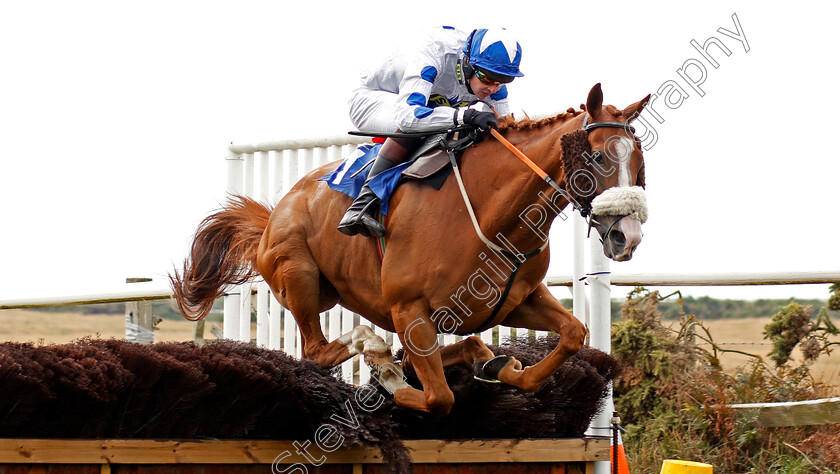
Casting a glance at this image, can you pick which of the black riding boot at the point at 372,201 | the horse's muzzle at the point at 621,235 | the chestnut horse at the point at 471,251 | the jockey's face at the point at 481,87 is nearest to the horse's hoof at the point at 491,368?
the chestnut horse at the point at 471,251

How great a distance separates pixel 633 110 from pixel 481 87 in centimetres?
75

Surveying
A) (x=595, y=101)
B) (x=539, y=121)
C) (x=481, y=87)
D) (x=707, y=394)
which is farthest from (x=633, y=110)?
(x=707, y=394)

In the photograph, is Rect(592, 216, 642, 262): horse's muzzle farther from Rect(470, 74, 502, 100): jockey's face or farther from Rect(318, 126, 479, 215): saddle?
Rect(470, 74, 502, 100): jockey's face

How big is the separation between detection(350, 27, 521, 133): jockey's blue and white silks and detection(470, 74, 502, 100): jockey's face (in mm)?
65

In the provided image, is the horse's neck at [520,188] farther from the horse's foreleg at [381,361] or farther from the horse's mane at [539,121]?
the horse's foreleg at [381,361]

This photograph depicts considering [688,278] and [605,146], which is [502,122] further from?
[688,278]

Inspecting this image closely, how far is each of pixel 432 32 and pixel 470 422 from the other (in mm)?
1699

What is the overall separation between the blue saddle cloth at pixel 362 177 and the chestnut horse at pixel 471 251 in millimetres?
53

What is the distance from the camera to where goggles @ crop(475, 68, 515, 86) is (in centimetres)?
340

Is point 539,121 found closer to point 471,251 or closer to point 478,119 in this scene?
point 478,119

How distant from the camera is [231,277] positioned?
4746mm

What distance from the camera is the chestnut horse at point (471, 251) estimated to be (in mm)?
2920

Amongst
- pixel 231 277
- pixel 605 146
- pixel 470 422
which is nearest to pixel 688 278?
pixel 470 422

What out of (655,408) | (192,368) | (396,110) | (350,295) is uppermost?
(396,110)
